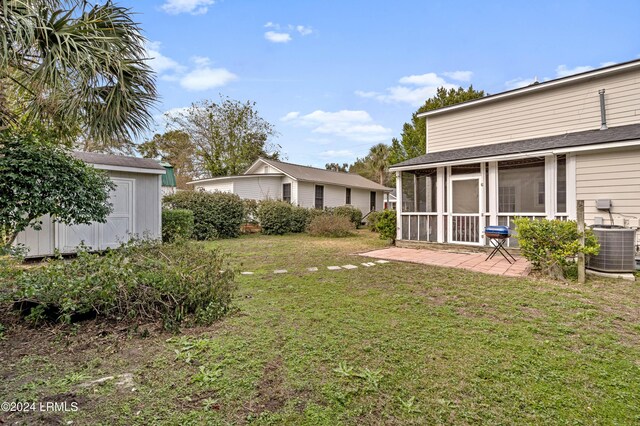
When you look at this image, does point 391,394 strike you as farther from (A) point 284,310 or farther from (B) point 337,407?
(A) point 284,310

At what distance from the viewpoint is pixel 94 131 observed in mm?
5406

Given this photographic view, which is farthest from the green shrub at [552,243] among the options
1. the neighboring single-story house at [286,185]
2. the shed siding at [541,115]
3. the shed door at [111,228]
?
the neighboring single-story house at [286,185]

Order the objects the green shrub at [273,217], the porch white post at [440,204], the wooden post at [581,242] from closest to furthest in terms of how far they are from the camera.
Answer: the wooden post at [581,242] < the porch white post at [440,204] < the green shrub at [273,217]

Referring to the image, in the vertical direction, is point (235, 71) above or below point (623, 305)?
above

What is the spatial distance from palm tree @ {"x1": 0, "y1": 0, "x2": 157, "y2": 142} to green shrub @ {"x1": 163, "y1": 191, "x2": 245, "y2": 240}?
6473 millimetres

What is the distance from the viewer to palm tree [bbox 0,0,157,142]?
3931 millimetres

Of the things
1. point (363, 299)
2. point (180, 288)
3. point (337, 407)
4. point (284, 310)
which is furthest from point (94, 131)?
point (337, 407)

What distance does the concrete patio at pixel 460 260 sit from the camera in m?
6.20

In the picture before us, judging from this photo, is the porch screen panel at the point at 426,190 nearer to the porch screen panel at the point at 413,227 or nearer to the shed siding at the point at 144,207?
the porch screen panel at the point at 413,227

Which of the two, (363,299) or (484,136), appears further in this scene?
(484,136)

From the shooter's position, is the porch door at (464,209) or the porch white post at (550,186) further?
the porch door at (464,209)

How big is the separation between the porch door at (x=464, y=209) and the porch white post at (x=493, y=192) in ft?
1.03

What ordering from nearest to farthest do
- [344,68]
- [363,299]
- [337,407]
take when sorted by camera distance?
[337,407]
[363,299]
[344,68]

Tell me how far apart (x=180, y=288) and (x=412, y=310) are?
2.94 metres
